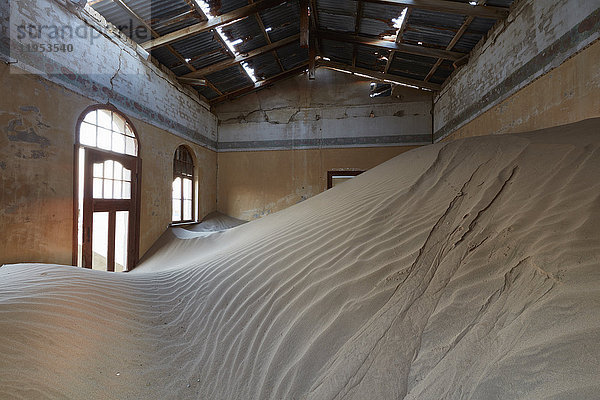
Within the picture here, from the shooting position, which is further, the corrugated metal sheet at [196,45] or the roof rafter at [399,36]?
the corrugated metal sheet at [196,45]

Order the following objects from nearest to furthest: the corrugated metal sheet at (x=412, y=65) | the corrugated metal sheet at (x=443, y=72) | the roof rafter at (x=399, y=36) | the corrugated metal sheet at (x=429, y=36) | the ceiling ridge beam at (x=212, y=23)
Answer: the roof rafter at (x=399, y=36) → the ceiling ridge beam at (x=212, y=23) → the corrugated metal sheet at (x=429, y=36) → the corrugated metal sheet at (x=443, y=72) → the corrugated metal sheet at (x=412, y=65)

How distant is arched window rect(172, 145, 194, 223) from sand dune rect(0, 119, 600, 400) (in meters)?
5.30

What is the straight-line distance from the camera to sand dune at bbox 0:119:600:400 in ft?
3.96

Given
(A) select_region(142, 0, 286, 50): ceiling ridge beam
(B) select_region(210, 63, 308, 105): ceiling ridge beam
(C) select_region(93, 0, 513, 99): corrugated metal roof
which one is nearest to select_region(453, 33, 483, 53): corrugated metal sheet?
(C) select_region(93, 0, 513, 99): corrugated metal roof

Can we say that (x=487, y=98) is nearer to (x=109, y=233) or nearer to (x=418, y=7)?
(x=418, y=7)

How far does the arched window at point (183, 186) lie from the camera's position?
8281mm

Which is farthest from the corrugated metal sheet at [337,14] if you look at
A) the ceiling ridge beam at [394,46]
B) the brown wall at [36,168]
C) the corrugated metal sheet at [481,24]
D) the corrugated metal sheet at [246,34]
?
the brown wall at [36,168]

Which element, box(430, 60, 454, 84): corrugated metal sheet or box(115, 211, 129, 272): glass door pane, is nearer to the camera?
box(115, 211, 129, 272): glass door pane

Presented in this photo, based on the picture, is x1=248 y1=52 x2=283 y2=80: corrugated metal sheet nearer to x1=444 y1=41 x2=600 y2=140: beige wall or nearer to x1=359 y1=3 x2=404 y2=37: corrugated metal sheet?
x1=359 y1=3 x2=404 y2=37: corrugated metal sheet

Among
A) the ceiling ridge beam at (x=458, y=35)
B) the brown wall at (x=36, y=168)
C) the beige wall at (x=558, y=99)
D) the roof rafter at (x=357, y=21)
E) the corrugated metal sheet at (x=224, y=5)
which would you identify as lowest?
the brown wall at (x=36, y=168)

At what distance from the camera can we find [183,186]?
28.7ft

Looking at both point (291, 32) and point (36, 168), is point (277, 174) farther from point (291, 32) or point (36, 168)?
point (36, 168)

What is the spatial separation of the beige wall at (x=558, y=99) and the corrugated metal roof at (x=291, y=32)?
204cm

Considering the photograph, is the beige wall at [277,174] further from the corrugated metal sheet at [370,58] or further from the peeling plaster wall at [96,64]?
the corrugated metal sheet at [370,58]
